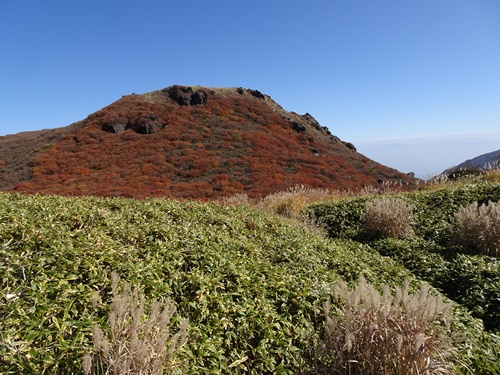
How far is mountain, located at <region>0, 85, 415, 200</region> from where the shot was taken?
2236cm

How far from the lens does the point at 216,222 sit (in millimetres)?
6211

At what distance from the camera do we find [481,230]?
651 centimetres

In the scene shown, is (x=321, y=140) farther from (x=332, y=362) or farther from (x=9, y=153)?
(x=332, y=362)

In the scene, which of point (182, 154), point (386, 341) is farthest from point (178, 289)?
point (182, 154)

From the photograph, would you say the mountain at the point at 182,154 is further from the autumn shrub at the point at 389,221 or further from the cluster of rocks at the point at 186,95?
the autumn shrub at the point at 389,221

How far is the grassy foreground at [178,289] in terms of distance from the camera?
2.42 m

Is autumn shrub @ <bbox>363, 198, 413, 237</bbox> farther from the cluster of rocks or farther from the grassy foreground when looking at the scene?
the cluster of rocks

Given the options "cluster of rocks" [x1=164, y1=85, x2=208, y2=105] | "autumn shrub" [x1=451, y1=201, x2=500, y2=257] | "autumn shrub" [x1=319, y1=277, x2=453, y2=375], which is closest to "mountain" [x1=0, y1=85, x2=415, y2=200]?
"cluster of rocks" [x1=164, y1=85, x2=208, y2=105]

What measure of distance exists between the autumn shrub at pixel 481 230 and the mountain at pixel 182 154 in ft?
42.4

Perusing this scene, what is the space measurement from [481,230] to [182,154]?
24709mm

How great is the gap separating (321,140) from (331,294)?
38283 mm

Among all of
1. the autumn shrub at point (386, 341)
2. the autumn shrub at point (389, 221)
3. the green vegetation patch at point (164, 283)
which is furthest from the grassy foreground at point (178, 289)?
the autumn shrub at point (389, 221)

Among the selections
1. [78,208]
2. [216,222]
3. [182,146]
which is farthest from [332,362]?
[182,146]

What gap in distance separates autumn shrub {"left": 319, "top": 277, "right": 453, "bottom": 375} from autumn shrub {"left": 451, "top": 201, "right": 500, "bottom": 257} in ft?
16.3
